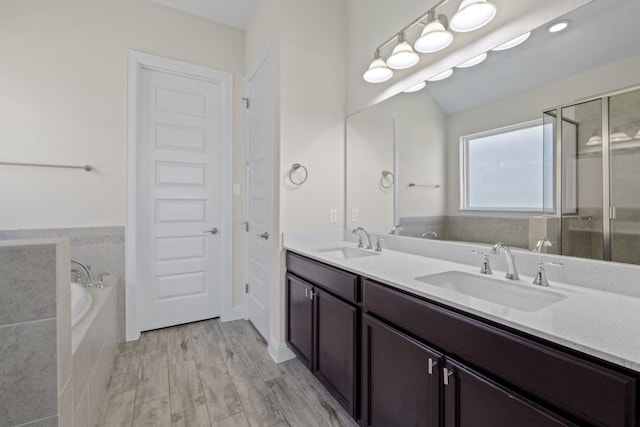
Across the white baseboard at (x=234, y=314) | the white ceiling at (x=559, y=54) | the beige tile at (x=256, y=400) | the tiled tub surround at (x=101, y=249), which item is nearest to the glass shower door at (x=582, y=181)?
the white ceiling at (x=559, y=54)

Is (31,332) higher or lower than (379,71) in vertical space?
lower

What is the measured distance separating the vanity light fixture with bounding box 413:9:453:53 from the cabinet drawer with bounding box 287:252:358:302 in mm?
1344

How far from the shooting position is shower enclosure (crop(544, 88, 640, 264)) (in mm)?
1080

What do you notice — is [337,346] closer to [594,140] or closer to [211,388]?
[211,388]

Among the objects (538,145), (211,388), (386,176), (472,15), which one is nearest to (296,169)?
(386,176)

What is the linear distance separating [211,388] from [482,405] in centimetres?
165

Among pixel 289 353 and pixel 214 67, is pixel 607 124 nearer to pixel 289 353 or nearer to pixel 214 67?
pixel 289 353

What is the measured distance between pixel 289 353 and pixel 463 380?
5.11 feet

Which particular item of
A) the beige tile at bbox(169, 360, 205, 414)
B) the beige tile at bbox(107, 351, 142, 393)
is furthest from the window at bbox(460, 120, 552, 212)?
the beige tile at bbox(107, 351, 142, 393)

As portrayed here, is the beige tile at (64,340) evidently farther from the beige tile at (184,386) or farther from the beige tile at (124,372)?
the beige tile at (124,372)

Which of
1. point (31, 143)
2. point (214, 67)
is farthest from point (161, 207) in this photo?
point (214, 67)

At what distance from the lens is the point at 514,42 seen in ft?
4.57

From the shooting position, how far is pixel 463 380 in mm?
972

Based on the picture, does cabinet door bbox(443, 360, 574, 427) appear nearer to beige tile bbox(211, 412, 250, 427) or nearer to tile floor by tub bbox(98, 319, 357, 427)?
tile floor by tub bbox(98, 319, 357, 427)
